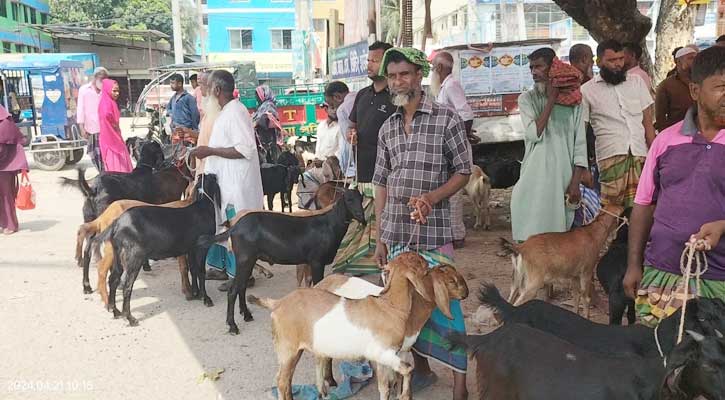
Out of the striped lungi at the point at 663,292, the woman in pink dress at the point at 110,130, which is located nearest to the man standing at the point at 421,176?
the striped lungi at the point at 663,292

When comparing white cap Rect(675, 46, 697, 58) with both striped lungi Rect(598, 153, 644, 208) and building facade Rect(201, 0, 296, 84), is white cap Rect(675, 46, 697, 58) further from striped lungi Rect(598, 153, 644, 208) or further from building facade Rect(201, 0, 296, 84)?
building facade Rect(201, 0, 296, 84)

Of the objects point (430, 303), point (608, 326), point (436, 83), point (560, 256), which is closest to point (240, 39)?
point (436, 83)

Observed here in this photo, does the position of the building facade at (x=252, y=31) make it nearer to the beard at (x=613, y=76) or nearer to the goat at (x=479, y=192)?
the goat at (x=479, y=192)

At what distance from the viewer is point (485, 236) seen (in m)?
8.30

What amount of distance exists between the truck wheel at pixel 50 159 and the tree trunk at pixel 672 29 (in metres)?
13.0

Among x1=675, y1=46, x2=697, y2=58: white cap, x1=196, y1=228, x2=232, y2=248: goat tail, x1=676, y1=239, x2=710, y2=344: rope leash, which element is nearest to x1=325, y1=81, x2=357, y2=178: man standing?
x1=196, y1=228, x2=232, y2=248: goat tail

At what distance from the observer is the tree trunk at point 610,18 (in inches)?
282

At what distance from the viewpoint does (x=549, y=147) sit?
4.74 meters

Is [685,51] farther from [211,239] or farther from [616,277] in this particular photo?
[211,239]

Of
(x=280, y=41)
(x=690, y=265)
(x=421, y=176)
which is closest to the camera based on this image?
(x=690, y=265)

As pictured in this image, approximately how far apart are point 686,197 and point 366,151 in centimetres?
287

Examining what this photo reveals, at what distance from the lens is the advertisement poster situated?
9062mm

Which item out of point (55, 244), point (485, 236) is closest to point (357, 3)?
point (485, 236)

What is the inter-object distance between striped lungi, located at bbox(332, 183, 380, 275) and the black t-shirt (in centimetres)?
26
